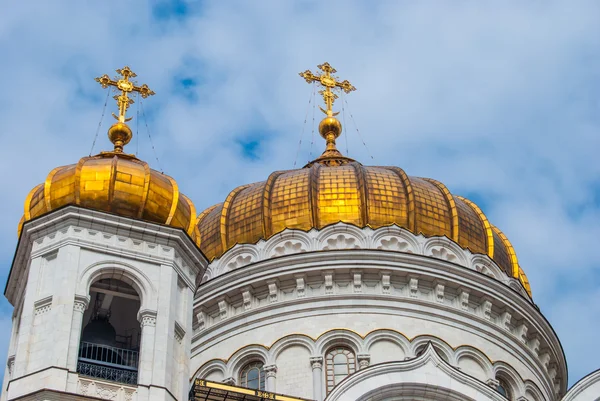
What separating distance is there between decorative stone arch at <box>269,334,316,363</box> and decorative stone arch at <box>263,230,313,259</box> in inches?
82.5

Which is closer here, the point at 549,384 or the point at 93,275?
the point at 93,275

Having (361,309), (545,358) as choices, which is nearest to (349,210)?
(361,309)

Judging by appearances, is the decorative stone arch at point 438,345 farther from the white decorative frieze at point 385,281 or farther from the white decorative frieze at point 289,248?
the white decorative frieze at point 289,248

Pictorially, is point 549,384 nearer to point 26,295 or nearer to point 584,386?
point 584,386

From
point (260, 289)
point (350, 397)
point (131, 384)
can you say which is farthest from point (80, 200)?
point (260, 289)

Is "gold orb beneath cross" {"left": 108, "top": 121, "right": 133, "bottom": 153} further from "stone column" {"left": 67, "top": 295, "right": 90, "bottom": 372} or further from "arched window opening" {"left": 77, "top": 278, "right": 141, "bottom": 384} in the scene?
"stone column" {"left": 67, "top": 295, "right": 90, "bottom": 372}

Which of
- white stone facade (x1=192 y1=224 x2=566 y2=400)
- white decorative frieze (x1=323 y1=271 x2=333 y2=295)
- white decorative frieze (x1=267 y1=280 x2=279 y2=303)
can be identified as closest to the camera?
white stone facade (x1=192 y1=224 x2=566 y2=400)

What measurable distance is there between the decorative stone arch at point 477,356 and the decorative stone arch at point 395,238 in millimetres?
2515

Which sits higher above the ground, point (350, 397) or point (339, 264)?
point (339, 264)

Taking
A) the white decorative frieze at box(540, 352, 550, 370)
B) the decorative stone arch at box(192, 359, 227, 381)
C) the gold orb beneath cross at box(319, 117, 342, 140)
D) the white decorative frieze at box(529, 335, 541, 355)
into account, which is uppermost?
the gold orb beneath cross at box(319, 117, 342, 140)

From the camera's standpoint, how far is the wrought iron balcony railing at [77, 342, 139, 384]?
74.3ft

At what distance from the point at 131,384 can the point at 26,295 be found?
102 inches

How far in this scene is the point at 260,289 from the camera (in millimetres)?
31609

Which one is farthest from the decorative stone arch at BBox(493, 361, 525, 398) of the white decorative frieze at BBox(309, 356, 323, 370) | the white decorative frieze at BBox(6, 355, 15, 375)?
the white decorative frieze at BBox(6, 355, 15, 375)
